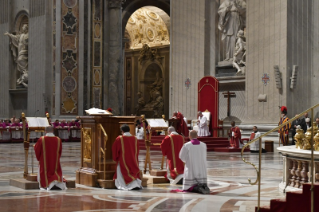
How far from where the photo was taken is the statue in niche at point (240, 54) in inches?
933

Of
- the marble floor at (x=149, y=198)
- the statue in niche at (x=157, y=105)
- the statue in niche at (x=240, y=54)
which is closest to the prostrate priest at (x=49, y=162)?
the marble floor at (x=149, y=198)

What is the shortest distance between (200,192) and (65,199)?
2.20 meters

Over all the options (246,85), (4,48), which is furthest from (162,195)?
(4,48)

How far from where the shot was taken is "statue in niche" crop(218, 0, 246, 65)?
2402cm

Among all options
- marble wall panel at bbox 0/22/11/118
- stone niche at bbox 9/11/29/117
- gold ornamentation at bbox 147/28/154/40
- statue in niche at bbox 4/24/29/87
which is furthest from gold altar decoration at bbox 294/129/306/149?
gold ornamentation at bbox 147/28/154/40

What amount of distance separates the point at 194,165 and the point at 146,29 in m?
27.6

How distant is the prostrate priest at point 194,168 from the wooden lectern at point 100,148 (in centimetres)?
122

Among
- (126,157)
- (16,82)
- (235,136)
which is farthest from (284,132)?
(16,82)

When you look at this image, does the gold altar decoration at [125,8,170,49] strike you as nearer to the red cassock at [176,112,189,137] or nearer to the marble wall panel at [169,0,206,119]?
the marble wall panel at [169,0,206,119]

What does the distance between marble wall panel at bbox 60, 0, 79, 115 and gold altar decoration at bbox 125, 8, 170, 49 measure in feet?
28.8

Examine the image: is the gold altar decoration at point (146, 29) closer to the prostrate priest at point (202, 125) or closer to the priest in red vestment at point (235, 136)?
the prostrate priest at point (202, 125)

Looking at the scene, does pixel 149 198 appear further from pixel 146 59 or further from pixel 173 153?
pixel 146 59

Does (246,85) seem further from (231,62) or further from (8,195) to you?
(8,195)

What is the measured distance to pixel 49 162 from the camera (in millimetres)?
10062
